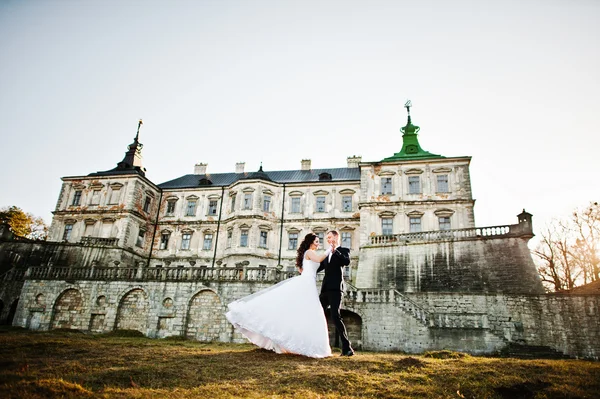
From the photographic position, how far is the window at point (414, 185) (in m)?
32.2

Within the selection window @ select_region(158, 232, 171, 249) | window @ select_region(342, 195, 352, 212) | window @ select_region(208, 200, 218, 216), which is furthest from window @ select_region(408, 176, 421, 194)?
window @ select_region(158, 232, 171, 249)

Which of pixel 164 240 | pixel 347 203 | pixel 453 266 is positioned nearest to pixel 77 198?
pixel 164 240

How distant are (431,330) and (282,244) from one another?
20.4 m

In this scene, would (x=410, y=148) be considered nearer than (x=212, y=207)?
Yes

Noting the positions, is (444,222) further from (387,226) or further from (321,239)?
(321,239)

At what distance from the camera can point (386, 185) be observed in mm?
32969

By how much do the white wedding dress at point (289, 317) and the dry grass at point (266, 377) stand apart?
1.08ft

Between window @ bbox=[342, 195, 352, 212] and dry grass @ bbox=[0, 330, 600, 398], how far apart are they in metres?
28.1

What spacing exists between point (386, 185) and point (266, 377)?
94.4 feet

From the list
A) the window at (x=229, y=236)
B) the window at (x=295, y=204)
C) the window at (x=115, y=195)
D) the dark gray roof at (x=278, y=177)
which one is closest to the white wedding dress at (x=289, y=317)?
the window at (x=229, y=236)

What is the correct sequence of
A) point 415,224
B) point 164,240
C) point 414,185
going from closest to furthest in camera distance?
point 415,224, point 414,185, point 164,240

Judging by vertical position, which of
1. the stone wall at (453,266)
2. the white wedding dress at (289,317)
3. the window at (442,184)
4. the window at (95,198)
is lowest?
the white wedding dress at (289,317)

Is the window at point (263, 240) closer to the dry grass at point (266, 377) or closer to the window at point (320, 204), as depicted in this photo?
the window at point (320, 204)

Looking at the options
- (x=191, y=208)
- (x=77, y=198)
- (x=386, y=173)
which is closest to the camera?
(x=386, y=173)
